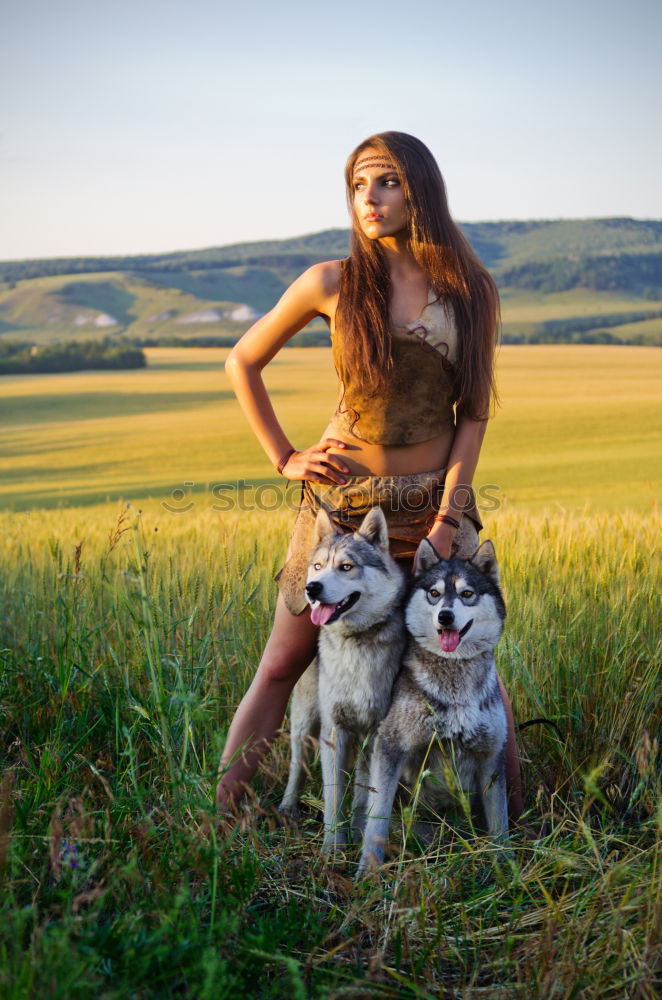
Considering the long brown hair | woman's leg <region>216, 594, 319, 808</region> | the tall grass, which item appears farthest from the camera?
woman's leg <region>216, 594, 319, 808</region>

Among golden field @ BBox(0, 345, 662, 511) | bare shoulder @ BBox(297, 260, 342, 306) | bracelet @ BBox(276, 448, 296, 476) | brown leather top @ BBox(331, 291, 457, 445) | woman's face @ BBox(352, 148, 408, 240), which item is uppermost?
woman's face @ BBox(352, 148, 408, 240)

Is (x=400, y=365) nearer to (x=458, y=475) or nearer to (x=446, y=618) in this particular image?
(x=458, y=475)

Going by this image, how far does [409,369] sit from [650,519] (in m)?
3.85

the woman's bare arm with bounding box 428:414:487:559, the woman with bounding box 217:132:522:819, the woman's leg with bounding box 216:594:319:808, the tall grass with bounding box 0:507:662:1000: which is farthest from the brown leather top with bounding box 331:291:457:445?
the tall grass with bounding box 0:507:662:1000

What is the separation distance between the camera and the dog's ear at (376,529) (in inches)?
123

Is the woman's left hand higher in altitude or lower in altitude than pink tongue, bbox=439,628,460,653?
higher

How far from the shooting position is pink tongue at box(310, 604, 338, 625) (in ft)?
9.75

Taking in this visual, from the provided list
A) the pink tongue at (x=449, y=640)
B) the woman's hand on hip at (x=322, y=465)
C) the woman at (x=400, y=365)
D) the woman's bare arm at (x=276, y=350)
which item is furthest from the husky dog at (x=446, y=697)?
the woman's bare arm at (x=276, y=350)

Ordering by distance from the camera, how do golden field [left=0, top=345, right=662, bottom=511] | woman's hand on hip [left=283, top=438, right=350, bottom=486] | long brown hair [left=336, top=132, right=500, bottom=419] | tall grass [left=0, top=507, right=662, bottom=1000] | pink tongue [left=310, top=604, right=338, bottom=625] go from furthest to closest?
golden field [left=0, top=345, right=662, bottom=511], woman's hand on hip [left=283, top=438, right=350, bottom=486], long brown hair [left=336, top=132, right=500, bottom=419], pink tongue [left=310, top=604, right=338, bottom=625], tall grass [left=0, top=507, right=662, bottom=1000]

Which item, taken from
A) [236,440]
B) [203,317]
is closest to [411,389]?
[236,440]

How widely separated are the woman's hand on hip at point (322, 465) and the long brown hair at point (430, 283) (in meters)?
0.30

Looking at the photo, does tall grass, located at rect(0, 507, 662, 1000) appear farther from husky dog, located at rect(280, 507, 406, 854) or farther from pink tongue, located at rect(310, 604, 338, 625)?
pink tongue, located at rect(310, 604, 338, 625)

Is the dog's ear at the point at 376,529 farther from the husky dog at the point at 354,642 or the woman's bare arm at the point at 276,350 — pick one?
the woman's bare arm at the point at 276,350

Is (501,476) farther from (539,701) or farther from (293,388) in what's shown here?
(293,388)
